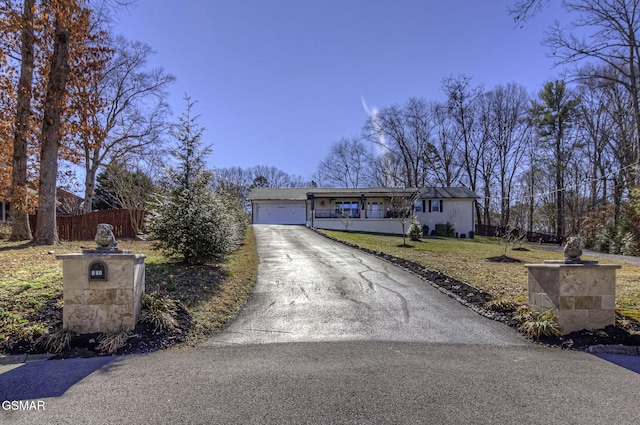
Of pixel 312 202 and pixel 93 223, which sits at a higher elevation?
pixel 312 202

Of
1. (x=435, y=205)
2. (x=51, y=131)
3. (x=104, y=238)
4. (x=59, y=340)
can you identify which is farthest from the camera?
(x=435, y=205)

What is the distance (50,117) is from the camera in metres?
11.2

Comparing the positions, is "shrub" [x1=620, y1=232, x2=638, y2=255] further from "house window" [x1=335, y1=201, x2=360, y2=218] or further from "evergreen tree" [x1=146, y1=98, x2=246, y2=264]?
"evergreen tree" [x1=146, y1=98, x2=246, y2=264]

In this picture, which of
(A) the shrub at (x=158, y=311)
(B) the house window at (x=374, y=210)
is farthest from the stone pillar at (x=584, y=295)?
(B) the house window at (x=374, y=210)

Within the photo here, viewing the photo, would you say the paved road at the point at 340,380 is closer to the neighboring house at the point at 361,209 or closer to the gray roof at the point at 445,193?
the neighboring house at the point at 361,209

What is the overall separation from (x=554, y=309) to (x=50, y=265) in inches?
374

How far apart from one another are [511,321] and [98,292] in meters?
6.09

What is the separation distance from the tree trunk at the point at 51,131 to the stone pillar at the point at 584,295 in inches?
520

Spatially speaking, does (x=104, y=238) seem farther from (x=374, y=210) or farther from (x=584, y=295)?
(x=374, y=210)

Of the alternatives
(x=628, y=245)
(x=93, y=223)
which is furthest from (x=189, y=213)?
(x=628, y=245)

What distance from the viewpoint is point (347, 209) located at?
32.3m

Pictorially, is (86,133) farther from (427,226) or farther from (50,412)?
(427,226)

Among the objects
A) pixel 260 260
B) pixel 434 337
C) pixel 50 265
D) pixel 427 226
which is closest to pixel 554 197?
pixel 427 226

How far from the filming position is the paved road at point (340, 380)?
3037mm
